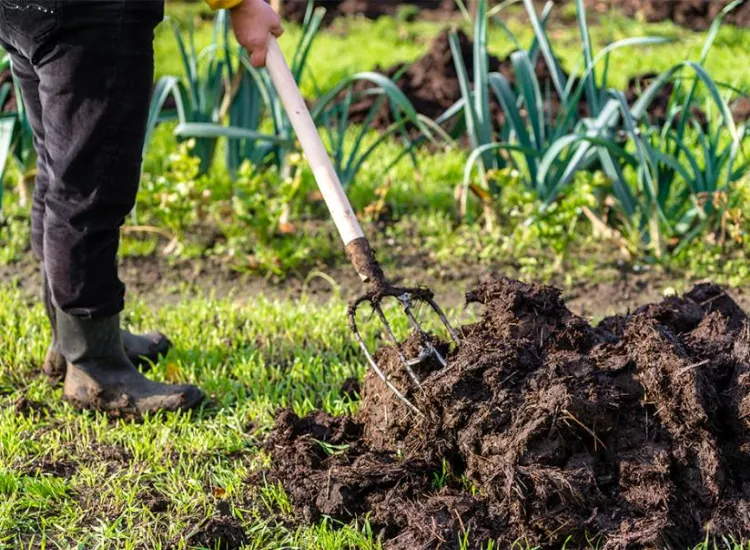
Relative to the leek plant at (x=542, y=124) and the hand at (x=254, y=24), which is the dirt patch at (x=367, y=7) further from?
the hand at (x=254, y=24)

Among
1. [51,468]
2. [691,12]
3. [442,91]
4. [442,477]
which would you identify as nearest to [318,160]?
[442,477]

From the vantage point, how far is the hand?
2754 mm

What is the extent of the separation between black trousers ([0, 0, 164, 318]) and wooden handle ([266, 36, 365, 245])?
0.38 meters

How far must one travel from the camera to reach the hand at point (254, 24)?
9.04 ft

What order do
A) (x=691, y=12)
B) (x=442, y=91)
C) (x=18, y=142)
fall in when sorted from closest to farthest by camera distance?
(x=18, y=142) < (x=442, y=91) < (x=691, y=12)

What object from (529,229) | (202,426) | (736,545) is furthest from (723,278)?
(202,426)

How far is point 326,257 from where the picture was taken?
423cm

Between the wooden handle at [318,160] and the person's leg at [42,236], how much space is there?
29.8 inches

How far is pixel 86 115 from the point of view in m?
2.68

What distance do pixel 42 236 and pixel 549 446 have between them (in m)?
1.83

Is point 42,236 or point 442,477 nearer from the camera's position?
point 442,477

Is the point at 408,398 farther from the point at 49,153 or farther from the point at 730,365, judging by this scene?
the point at 49,153

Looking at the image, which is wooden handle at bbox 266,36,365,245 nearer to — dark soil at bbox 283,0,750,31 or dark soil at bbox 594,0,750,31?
dark soil at bbox 283,0,750,31

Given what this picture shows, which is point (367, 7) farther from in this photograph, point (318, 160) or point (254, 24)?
point (318, 160)
